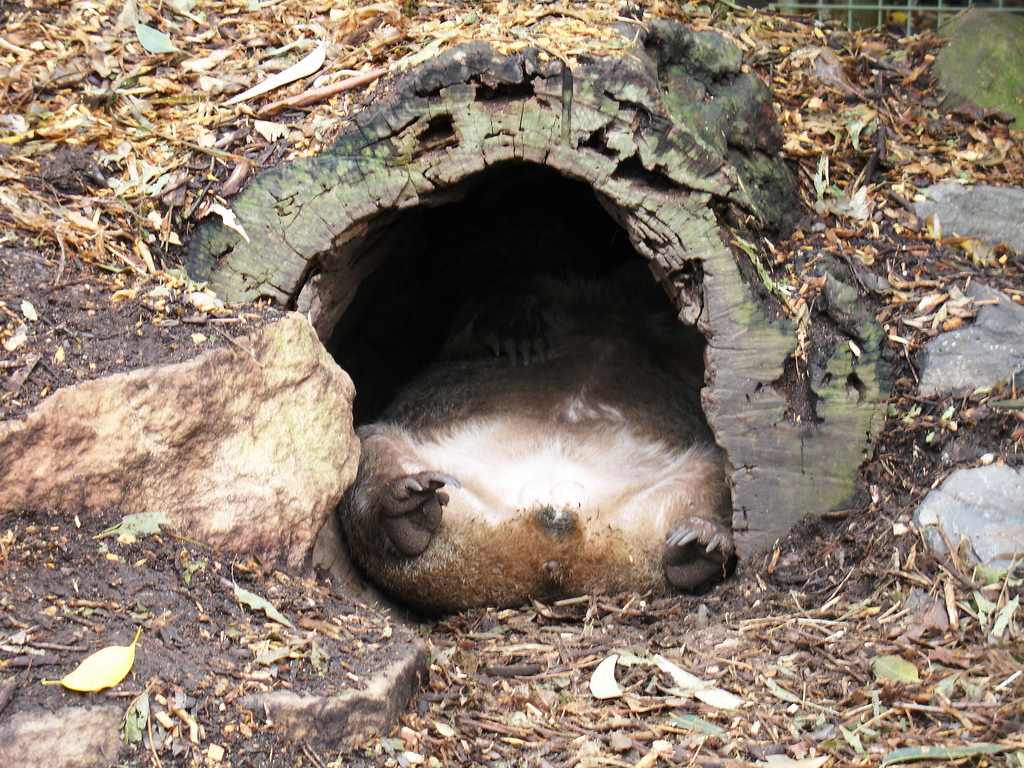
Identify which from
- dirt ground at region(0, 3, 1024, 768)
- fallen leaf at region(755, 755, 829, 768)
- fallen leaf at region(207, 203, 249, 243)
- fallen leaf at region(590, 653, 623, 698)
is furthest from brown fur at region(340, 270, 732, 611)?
fallen leaf at region(755, 755, 829, 768)

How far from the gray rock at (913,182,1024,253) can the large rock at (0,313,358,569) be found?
8.03 feet

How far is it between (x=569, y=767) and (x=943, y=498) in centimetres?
152

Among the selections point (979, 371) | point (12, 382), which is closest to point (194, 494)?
point (12, 382)

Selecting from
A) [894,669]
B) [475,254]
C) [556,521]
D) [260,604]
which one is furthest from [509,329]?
[894,669]

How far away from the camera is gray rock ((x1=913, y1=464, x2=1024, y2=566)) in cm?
276

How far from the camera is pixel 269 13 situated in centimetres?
372

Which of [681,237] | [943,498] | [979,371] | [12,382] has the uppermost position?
[681,237]

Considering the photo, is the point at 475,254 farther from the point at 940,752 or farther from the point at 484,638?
the point at 940,752

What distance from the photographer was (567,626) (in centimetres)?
336

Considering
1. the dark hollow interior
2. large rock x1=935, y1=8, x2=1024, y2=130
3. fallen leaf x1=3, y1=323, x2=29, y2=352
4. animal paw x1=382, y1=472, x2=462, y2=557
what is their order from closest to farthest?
fallen leaf x1=3, y1=323, x2=29, y2=352
animal paw x1=382, y1=472, x2=462, y2=557
large rock x1=935, y1=8, x2=1024, y2=130
the dark hollow interior

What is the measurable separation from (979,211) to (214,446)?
121 inches

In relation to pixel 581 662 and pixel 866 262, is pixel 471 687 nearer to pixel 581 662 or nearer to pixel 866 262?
pixel 581 662

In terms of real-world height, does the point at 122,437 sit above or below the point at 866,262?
below

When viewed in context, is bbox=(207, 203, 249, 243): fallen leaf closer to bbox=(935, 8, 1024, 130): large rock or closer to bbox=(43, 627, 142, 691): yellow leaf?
bbox=(43, 627, 142, 691): yellow leaf
